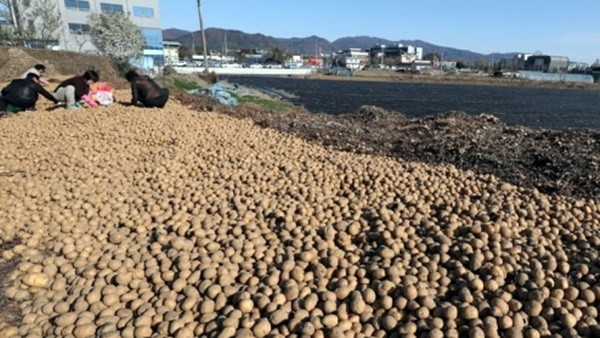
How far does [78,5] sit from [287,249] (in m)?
44.9

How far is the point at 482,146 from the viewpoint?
7258mm

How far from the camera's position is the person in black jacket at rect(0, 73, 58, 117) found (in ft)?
30.9

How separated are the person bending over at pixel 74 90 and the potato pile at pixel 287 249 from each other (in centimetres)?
307

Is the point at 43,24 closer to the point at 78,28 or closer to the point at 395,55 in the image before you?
the point at 78,28

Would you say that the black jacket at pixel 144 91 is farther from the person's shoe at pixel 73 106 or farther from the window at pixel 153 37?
the window at pixel 153 37

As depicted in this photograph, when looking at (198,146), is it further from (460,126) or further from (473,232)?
(460,126)

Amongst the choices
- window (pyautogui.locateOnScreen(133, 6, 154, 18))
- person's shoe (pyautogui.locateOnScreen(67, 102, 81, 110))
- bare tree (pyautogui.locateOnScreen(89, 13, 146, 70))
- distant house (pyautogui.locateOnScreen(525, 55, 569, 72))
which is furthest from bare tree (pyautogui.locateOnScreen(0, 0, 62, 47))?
distant house (pyautogui.locateOnScreen(525, 55, 569, 72))

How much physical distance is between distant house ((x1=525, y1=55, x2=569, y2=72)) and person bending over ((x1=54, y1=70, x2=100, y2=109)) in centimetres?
12707

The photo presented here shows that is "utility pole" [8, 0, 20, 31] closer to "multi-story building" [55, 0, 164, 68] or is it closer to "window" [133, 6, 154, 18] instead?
"multi-story building" [55, 0, 164, 68]

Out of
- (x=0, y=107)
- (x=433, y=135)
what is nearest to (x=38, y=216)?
(x=0, y=107)

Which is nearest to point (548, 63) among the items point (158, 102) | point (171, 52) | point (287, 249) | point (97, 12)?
point (171, 52)

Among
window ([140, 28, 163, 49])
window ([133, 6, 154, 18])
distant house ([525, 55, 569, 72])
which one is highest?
window ([133, 6, 154, 18])

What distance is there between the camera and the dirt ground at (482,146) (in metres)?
5.86

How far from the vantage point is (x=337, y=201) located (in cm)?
507
